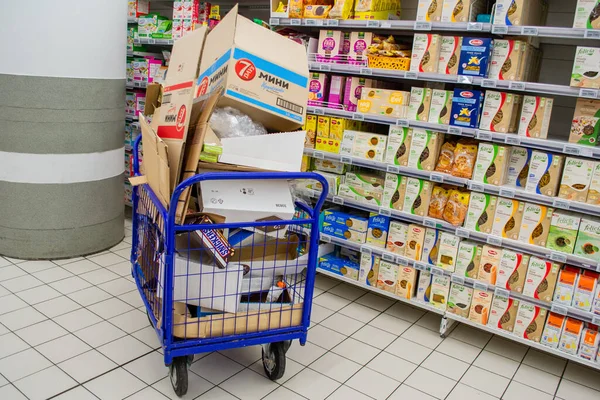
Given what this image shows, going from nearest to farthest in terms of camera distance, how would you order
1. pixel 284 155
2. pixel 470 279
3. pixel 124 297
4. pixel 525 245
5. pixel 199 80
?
pixel 284 155 → pixel 199 80 → pixel 525 245 → pixel 470 279 → pixel 124 297

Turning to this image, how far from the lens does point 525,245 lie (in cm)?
332

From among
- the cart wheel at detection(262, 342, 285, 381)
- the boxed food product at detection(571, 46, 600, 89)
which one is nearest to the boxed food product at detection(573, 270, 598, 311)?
the boxed food product at detection(571, 46, 600, 89)

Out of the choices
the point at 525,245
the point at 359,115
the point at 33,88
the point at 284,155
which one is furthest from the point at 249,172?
the point at 33,88

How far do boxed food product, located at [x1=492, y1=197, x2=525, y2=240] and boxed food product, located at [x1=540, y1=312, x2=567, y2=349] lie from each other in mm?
543

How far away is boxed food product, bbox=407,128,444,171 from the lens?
11.8 ft

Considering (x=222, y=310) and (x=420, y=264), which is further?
(x=420, y=264)

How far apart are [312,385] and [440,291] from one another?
49.6 inches

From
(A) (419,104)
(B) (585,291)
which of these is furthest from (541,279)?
(A) (419,104)

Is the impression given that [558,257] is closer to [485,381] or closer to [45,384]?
→ [485,381]

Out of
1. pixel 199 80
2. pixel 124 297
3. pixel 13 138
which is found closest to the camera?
pixel 199 80

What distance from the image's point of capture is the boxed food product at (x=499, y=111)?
130 inches

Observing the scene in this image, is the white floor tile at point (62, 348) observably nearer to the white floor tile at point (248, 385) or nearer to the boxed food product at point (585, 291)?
the white floor tile at point (248, 385)

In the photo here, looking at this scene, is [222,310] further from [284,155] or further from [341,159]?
[341,159]

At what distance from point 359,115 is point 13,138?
270 centimetres
